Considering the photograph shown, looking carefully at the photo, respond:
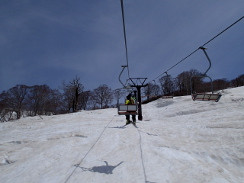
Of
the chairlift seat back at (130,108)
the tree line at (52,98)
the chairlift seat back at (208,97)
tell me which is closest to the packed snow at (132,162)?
the chairlift seat back at (208,97)

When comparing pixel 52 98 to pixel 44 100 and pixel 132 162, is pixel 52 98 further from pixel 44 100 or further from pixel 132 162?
pixel 132 162

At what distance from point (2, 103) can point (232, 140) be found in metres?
38.7

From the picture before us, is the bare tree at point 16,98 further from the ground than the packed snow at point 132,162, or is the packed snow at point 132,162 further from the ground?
the bare tree at point 16,98

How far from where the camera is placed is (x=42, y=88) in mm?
37594

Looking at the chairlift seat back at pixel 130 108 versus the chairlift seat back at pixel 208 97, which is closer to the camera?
the chairlift seat back at pixel 208 97

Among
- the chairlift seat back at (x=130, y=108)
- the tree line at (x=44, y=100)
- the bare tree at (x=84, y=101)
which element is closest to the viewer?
the chairlift seat back at (x=130, y=108)

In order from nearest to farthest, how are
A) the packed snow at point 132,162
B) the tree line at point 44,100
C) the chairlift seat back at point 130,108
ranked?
the packed snow at point 132,162
the chairlift seat back at point 130,108
the tree line at point 44,100

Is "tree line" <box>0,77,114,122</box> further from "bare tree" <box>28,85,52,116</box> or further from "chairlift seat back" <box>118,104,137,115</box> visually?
"chairlift seat back" <box>118,104,137,115</box>

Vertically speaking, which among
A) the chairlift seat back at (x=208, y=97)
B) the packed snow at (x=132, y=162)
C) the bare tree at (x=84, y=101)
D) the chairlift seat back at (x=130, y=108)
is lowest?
the packed snow at (x=132, y=162)

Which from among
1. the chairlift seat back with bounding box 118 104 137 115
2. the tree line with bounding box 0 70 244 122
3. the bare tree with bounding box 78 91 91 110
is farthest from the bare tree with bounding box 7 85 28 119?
the chairlift seat back with bounding box 118 104 137 115

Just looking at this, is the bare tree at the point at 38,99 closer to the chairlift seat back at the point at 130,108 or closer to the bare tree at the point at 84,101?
the bare tree at the point at 84,101

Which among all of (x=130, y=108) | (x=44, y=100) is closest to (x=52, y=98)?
(x=44, y=100)

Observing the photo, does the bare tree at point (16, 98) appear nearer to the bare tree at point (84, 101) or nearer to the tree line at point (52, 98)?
the tree line at point (52, 98)

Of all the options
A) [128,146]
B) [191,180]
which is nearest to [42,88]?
[128,146]
